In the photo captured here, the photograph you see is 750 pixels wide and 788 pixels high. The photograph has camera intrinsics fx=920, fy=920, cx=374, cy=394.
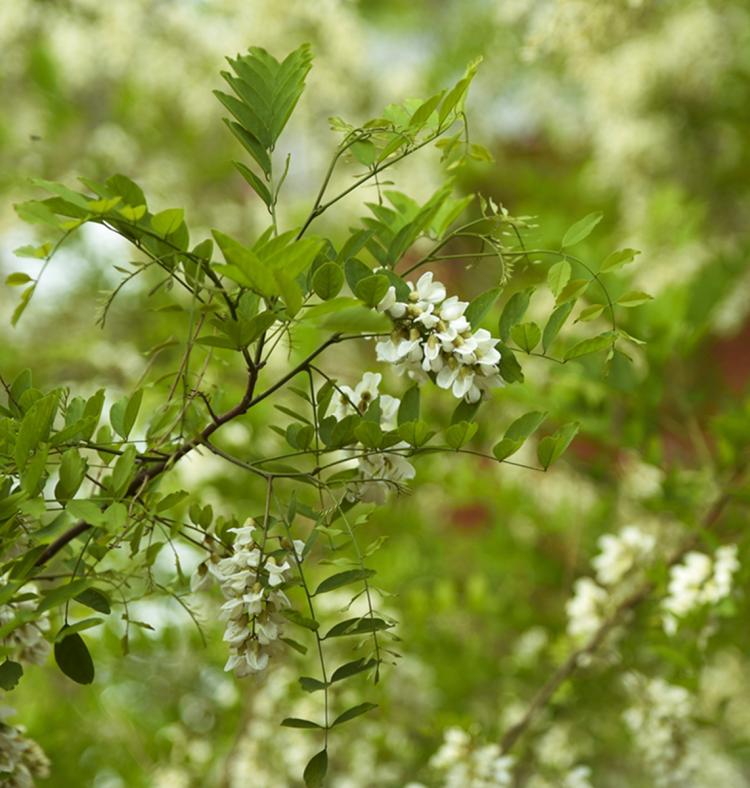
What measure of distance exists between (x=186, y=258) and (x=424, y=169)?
2238 mm

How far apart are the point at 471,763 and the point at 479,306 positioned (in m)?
0.46

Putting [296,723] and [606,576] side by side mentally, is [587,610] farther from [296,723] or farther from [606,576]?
[296,723]

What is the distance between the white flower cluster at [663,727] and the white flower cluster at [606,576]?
0.23 ft

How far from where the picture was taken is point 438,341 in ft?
1.57

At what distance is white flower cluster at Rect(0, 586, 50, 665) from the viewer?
509 mm

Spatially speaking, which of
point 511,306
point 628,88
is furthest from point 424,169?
point 511,306

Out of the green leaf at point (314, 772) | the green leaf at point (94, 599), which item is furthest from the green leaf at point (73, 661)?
the green leaf at point (314, 772)

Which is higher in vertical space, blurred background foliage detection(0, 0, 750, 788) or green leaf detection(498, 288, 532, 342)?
blurred background foliage detection(0, 0, 750, 788)

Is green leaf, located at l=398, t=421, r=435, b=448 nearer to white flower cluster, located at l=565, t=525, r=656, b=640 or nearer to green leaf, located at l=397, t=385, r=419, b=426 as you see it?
green leaf, located at l=397, t=385, r=419, b=426

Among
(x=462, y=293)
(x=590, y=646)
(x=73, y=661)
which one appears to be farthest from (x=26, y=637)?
(x=462, y=293)

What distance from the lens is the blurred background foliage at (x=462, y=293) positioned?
3.42 ft

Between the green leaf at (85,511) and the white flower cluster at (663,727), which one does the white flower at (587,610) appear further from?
the green leaf at (85,511)

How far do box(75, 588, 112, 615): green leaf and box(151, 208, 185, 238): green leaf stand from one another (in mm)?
197

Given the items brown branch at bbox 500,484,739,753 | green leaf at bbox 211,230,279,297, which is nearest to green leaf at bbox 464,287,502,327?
green leaf at bbox 211,230,279,297
